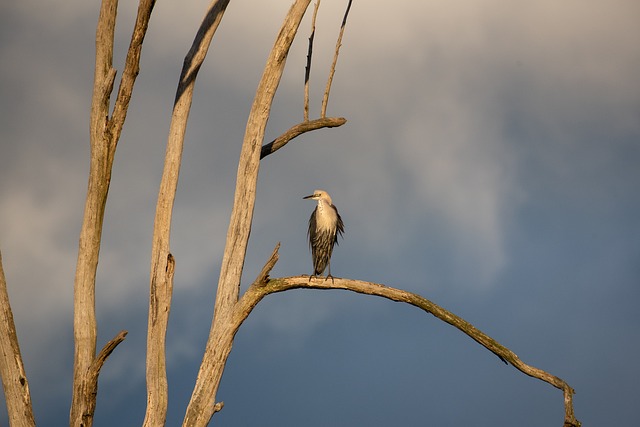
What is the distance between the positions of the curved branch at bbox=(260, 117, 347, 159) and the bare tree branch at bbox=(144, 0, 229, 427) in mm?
1216

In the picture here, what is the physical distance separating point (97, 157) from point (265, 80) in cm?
250

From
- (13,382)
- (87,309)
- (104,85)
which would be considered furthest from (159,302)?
(104,85)

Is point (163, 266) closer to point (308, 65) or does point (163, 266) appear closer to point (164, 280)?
point (164, 280)

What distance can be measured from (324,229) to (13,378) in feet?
17.6

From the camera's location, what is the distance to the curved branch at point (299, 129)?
11.4 meters

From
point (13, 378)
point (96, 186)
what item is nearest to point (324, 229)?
point (96, 186)

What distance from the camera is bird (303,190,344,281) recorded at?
1322 cm

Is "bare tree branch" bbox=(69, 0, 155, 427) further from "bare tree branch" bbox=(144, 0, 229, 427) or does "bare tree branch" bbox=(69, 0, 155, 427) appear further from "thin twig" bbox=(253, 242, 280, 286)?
"thin twig" bbox=(253, 242, 280, 286)

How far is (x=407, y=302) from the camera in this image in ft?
35.4

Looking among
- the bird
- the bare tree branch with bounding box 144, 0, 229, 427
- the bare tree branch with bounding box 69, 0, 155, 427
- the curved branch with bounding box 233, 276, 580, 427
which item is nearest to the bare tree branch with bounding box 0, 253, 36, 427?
the bare tree branch with bounding box 69, 0, 155, 427

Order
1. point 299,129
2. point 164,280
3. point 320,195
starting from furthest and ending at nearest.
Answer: point 320,195, point 299,129, point 164,280

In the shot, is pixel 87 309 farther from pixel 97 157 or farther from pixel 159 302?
pixel 97 157

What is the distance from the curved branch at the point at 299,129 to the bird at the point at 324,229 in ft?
6.08

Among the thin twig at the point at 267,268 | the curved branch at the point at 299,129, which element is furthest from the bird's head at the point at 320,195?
the thin twig at the point at 267,268
